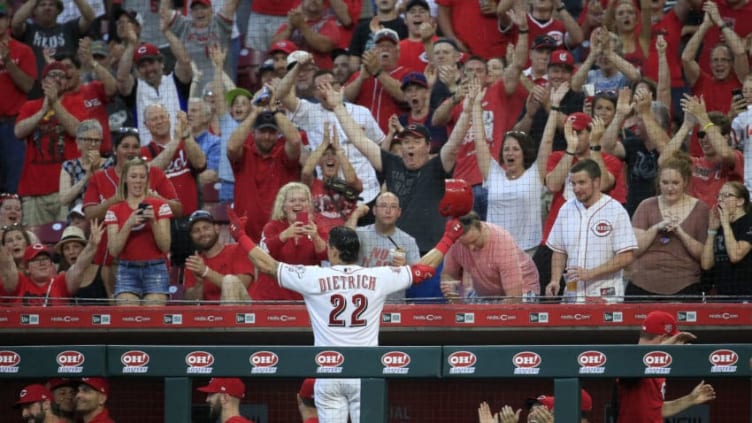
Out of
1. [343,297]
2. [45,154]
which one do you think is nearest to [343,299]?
[343,297]

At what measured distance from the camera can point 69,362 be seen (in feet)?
18.6

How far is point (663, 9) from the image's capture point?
11133 mm

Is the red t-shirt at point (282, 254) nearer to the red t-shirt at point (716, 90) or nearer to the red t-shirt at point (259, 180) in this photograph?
the red t-shirt at point (259, 180)

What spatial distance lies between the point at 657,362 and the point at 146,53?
258 inches

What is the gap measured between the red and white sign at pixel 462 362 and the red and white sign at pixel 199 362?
1.00m

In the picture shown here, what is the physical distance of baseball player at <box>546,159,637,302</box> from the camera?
26.1ft

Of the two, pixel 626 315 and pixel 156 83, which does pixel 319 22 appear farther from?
pixel 626 315

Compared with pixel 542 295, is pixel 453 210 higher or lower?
higher

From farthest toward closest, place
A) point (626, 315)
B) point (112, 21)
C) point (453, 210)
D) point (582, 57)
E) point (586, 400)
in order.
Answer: point (112, 21)
point (582, 57)
point (626, 315)
point (453, 210)
point (586, 400)

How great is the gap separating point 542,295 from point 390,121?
2026 mm

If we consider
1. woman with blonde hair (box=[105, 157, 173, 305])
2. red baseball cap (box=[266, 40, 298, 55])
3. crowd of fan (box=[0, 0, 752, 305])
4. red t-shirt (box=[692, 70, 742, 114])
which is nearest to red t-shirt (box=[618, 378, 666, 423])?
crowd of fan (box=[0, 0, 752, 305])

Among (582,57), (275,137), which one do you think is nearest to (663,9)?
(582,57)

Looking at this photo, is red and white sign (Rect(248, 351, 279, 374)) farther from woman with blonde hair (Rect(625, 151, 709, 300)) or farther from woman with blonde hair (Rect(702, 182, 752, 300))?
woman with blonde hair (Rect(702, 182, 752, 300))

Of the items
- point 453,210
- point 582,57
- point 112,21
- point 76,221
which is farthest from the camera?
point 112,21
